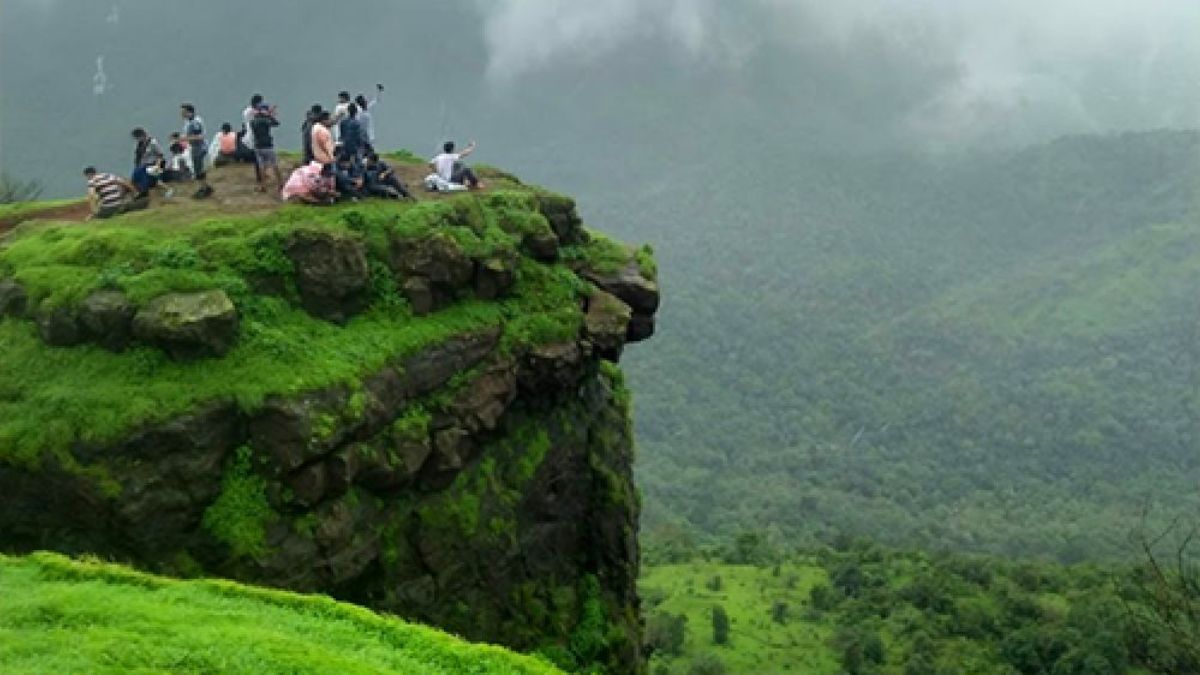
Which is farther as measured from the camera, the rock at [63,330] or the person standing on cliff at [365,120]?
the person standing on cliff at [365,120]

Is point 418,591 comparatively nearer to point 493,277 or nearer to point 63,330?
point 493,277

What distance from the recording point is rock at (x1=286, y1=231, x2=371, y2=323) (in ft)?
71.4

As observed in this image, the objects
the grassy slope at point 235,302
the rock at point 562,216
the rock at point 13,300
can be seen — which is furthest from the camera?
the rock at point 562,216

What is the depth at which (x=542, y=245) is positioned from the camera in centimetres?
2709

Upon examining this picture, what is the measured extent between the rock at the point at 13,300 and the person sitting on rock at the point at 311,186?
6.43m

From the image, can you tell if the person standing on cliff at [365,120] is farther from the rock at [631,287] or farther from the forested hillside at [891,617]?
the forested hillside at [891,617]

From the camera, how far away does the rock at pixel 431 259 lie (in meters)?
23.4

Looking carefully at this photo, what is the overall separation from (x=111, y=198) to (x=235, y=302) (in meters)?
7.53

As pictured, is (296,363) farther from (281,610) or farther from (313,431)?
(281,610)

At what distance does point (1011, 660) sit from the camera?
66625mm

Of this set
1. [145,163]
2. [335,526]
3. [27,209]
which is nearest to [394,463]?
[335,526]

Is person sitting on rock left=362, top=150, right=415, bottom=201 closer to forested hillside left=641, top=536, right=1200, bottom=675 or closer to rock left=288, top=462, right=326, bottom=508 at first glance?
rock left=288, top=462, right=326, bottom=508

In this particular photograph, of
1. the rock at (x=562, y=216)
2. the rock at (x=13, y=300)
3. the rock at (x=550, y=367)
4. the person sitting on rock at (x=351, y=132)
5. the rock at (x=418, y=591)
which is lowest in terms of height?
the rock at (x=418, y=591)

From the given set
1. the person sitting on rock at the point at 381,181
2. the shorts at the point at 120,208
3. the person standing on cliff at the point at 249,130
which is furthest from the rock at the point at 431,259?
the shorts at the point at 120,208
